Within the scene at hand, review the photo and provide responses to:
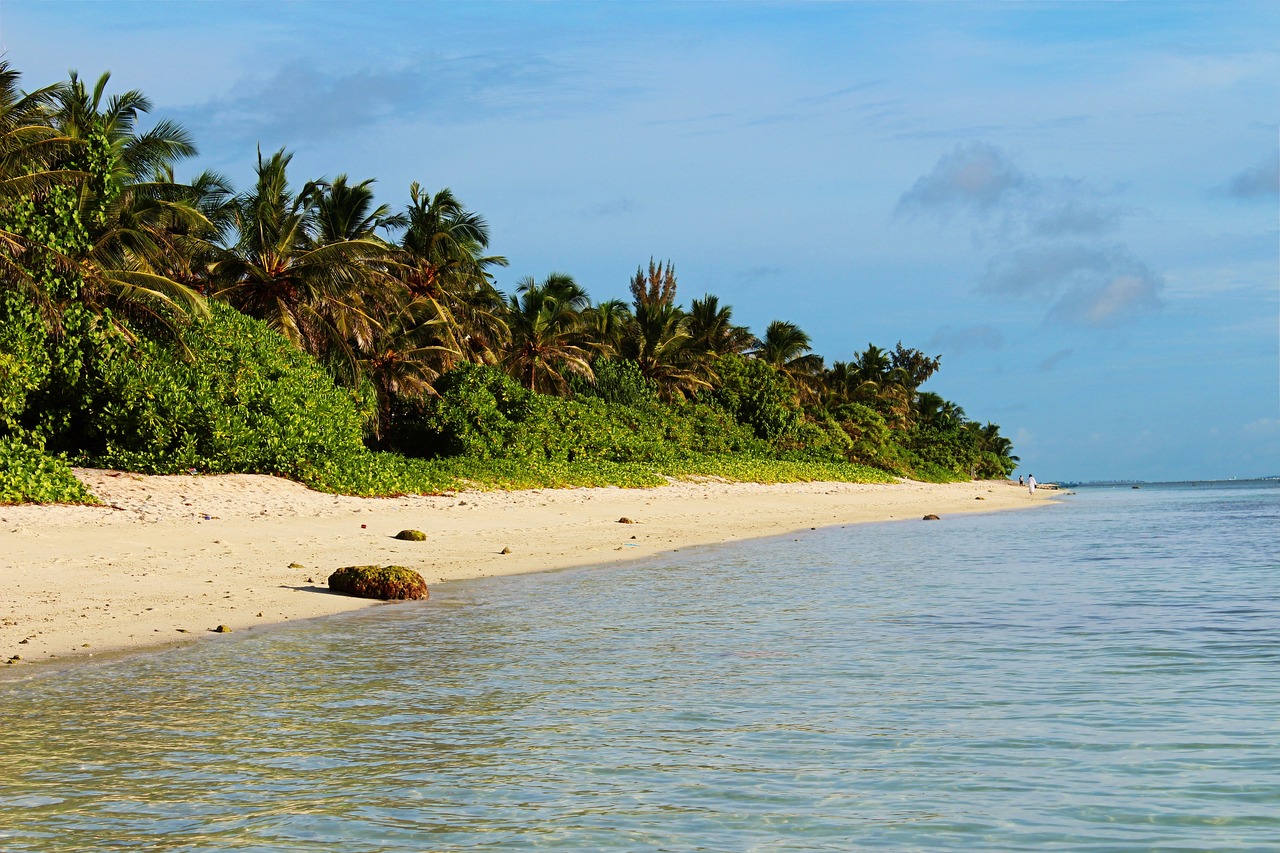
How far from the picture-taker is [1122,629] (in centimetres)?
1062

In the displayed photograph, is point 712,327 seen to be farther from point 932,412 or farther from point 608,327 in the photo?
point 932,412

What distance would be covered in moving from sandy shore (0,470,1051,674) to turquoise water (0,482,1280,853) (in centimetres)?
118

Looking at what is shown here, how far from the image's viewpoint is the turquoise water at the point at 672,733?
15.7ft

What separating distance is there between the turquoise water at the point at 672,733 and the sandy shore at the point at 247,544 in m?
1.18

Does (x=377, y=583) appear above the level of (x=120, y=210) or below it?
below

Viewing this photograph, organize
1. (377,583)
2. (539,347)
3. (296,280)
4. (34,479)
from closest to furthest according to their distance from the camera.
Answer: (377,583), (34,479), (296,280), (539,347)

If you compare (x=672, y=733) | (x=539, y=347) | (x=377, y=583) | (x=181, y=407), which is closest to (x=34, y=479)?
(x=181, y=407)

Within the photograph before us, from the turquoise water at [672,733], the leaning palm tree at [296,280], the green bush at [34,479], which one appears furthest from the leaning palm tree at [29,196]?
the turquoise water at [672,733]

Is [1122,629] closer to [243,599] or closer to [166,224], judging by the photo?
[243,599]

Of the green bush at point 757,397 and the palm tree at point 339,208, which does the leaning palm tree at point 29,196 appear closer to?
the palm tree at point 339,208

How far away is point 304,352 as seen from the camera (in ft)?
88.7

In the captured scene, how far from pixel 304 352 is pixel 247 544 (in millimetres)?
12082

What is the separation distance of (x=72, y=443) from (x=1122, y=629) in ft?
66.4

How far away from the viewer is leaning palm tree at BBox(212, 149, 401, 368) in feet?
98.9
